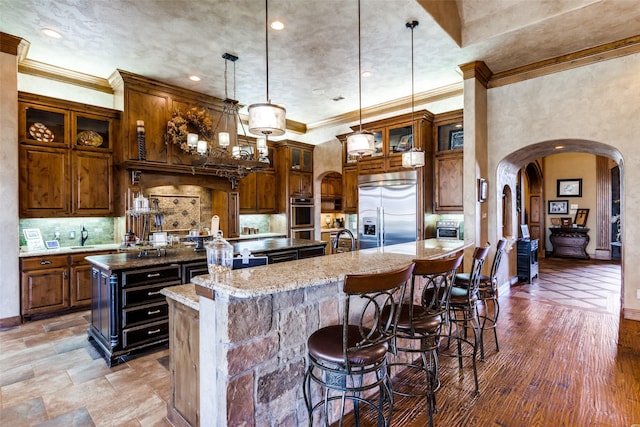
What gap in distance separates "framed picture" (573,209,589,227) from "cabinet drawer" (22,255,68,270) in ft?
38.7

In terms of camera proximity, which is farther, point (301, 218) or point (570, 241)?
point (570, 241)

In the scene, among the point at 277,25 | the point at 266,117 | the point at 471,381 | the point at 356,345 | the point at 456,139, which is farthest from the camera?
the point at 456,139

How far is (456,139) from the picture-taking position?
5801 millimetres

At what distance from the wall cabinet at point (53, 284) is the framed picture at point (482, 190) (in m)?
5.64

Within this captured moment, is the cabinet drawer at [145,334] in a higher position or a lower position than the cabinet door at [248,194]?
lower

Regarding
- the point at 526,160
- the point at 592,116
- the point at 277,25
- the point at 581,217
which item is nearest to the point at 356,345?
the point at 277,25

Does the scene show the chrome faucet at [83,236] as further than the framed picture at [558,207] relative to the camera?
No

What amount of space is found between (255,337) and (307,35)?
3.54m

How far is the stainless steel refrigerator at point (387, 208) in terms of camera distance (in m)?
5.91

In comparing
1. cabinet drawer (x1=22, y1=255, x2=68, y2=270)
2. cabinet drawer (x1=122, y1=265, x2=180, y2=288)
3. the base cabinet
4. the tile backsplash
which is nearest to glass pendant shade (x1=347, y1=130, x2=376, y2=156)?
the base cabinet

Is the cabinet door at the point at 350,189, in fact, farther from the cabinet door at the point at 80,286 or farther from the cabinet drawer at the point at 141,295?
the cabinet door at the point at 80,286

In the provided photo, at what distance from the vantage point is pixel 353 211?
7.30 metres

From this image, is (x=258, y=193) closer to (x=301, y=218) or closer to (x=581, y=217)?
(x=301, y=218)

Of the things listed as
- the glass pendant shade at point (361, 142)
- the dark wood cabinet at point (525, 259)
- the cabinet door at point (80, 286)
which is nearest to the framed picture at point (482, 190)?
the dark wood cabinet at point (525, 259)
